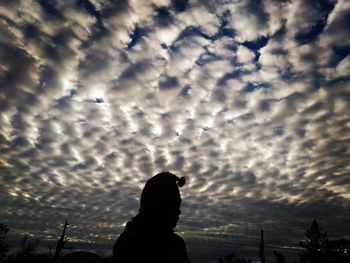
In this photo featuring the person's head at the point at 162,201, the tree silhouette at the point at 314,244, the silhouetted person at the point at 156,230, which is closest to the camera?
the silhouetted person at the point at 156,230

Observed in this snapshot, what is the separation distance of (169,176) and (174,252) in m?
1.22

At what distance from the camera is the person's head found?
4.44 m

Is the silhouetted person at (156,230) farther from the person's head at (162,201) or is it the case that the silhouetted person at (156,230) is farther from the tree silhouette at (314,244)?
the tree silhouette at (314,244)

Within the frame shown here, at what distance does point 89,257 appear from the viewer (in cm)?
4497

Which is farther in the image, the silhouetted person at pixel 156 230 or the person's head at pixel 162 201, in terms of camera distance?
the person's head at pixel 162 201

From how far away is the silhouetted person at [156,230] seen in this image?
404 cm

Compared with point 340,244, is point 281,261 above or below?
below

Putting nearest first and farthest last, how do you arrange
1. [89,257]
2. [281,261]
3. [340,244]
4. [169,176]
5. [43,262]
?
[169,176] → [281,261] → [340,244] → [43,262] → [89,257]

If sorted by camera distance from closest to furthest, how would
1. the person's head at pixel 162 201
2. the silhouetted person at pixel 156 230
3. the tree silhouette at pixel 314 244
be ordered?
the silhouetted person at pixel 156 230 < the person's head at pixel 162 201 < the tree silhouette at pixel 314 244

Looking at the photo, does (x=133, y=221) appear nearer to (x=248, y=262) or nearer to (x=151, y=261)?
(x=151, y=261)

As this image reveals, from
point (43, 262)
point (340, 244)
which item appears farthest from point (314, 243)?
point (43, 262)

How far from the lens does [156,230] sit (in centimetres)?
441

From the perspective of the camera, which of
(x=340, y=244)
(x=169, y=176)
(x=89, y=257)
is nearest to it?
(x=169, y=176)

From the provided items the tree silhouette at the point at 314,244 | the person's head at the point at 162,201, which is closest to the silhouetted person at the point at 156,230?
the person's head at the point at 162,201
